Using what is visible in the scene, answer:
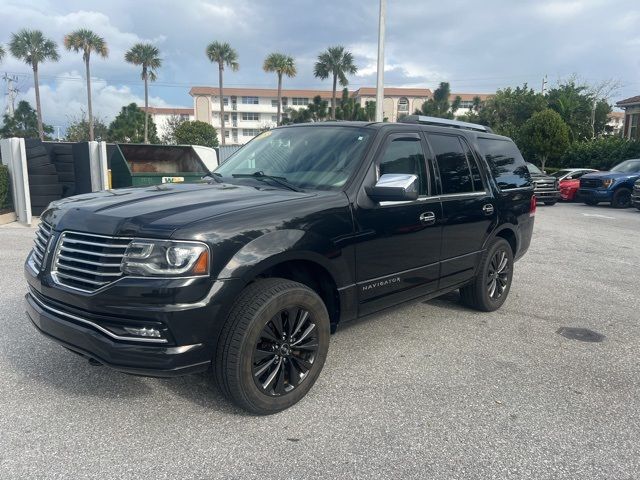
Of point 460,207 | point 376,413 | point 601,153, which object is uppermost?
point 601,153

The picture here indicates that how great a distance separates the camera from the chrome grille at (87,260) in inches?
112

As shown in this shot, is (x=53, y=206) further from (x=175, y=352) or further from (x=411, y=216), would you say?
(x=411, y=216)

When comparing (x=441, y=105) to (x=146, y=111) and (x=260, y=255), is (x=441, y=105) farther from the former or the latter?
(x=260, y=255)

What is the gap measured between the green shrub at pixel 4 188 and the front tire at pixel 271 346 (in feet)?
36.3

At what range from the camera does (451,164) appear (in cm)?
476

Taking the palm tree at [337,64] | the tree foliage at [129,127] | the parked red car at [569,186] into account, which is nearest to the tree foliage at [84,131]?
the tree foliage at [129,127]

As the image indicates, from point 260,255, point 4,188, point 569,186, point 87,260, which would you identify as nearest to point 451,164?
point 260,255

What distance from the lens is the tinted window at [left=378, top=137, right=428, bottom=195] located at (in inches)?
159

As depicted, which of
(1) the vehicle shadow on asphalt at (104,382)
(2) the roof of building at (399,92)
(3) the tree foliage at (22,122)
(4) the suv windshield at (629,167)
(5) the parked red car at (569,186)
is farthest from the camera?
(2) the roof of building at (399,92)

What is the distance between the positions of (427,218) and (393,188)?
0.79 meters

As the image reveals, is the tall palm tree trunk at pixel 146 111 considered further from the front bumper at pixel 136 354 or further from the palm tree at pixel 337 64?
the front bumper at pixel 136 354

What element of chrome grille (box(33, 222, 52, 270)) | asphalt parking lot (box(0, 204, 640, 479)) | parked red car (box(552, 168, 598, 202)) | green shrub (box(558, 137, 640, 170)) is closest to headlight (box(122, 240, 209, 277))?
chrome grille (box(33, 222, 52, 270))

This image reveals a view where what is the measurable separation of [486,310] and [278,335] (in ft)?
10.1

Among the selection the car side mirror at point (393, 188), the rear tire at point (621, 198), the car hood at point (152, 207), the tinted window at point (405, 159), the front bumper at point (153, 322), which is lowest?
the rear tire at point (621, 198)
